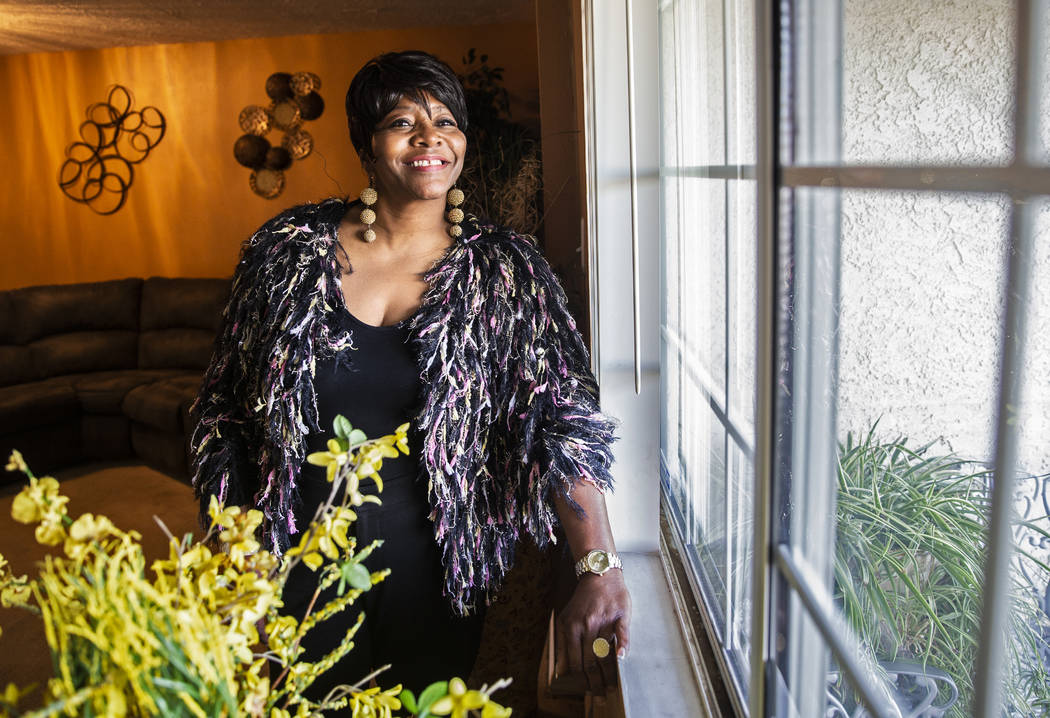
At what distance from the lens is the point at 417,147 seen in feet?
4.25

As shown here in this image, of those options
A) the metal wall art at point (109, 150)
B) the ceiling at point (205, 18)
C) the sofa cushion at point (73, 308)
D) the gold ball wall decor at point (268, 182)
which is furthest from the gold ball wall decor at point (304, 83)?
the sofa cushion at point (73, 308)

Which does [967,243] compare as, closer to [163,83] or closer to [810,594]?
[810,594]

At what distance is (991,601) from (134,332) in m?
5.54

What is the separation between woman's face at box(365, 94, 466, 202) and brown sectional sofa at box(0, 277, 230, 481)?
3437 millimetres

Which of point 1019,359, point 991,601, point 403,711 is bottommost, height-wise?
point 403,711

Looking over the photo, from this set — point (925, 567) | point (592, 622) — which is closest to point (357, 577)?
point (925, 567)

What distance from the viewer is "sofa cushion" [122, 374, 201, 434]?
4.38 metres

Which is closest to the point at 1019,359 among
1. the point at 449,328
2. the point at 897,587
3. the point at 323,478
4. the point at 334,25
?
the point at 897,587

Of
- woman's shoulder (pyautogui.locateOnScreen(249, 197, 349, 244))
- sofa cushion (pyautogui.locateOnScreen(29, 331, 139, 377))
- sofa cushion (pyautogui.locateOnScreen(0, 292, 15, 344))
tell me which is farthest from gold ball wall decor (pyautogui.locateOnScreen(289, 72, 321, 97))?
woman's shoulder (pyautogui.locateOnScreen(249, 197, 349, 244))

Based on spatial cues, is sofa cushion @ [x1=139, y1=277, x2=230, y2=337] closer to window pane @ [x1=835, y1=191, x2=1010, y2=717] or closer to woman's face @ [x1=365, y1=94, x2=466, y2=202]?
woman's face @ [x1=365, y1=94, x2=466, y2=202]

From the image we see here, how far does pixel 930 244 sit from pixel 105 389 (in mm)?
5070

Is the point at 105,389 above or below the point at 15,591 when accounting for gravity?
below

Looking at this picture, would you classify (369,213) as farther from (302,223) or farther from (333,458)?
(333,458)

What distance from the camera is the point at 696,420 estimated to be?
1.35 meters
